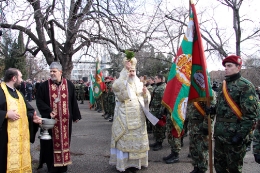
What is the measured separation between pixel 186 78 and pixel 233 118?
3.05 feet

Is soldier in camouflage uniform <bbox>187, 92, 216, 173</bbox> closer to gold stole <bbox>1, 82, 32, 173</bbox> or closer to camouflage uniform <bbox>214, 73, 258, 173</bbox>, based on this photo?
camouflage uniform <bbox>214, 73, 258, 173</bbox>

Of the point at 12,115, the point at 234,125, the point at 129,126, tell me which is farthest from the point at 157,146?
the point at 12,115

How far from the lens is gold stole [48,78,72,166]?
16.0 feet

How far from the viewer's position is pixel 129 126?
4801 mm

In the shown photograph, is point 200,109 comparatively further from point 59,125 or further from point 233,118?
point 59,125

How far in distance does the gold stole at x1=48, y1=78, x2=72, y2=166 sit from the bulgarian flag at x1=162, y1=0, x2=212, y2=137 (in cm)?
205

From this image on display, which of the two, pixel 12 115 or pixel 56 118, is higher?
pixel 12 115

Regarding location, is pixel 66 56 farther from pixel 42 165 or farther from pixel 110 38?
pixel 42 165

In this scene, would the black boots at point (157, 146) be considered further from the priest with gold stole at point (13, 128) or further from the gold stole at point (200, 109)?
the priest with gold stole at point (13, 128)

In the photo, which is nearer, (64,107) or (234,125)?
(234,125)

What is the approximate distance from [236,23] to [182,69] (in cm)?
755

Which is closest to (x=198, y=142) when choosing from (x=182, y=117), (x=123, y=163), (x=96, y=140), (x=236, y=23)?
(x=182, y=117)

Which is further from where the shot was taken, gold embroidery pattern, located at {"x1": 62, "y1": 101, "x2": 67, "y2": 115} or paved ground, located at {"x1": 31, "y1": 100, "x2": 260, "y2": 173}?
paved ground, located at {"x1": 31, "y1": 100, "x2": 260, "y2": 173}

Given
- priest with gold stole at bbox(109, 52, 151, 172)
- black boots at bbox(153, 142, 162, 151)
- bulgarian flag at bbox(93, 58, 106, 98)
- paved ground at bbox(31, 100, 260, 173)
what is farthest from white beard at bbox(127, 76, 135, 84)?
bulgarian flag at bbox(93, 58, 106, 98)
